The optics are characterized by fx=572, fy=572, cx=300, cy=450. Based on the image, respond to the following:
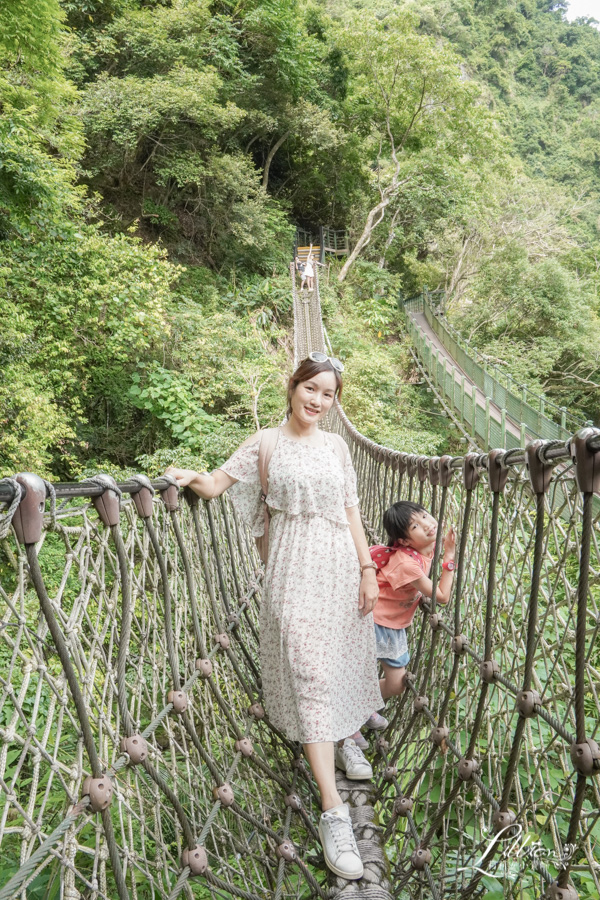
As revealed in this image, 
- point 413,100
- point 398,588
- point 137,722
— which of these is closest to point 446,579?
point 398,588

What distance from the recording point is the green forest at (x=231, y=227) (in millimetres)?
5426

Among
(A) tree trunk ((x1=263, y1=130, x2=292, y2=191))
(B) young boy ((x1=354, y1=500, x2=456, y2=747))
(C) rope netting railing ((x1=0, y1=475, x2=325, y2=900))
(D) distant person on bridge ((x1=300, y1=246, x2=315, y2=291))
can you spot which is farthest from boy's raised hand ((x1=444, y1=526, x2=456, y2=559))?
(A) tree trunk ((x1=263, y1=130, x2=292, y2=191))

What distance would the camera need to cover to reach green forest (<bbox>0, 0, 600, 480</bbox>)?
543 centimetres

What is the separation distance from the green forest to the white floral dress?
159 inches

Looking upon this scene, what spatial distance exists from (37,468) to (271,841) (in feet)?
13.9

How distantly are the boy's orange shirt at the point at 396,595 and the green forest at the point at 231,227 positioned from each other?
403cm

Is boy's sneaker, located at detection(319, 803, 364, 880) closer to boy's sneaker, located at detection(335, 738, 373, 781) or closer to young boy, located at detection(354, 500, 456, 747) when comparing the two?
boy's sneaker, located at detection(335, 738, 373, 781)

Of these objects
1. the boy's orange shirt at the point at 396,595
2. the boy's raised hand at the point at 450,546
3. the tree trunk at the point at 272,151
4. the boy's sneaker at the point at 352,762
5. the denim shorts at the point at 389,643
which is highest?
the tree trunk at the point at 272,151

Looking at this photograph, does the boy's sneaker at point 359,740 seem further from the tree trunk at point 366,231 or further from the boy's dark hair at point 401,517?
the tree trunk at point 366,231

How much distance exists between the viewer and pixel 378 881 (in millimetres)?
1037

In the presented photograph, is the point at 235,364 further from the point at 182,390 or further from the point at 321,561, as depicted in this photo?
the point at 321,561

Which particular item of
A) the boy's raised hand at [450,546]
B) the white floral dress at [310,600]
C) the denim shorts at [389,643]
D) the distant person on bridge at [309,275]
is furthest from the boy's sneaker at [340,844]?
the distant person on bridge at [309,275]

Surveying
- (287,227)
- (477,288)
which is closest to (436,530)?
(287,227)
